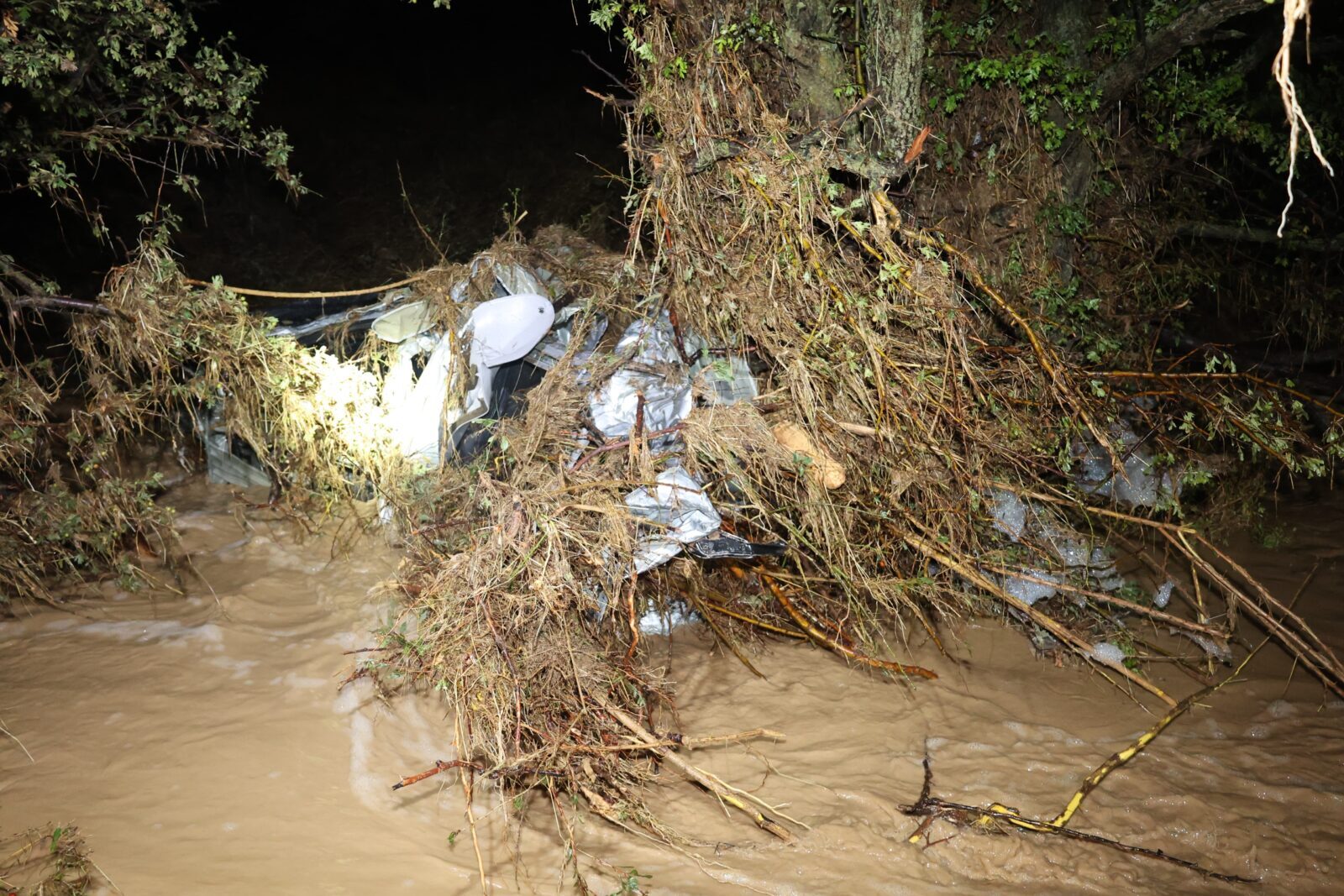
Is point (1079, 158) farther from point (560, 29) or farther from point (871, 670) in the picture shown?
point (560, 29)

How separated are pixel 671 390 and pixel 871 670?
5.29 ft

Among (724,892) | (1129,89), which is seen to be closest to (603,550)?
(724,892)

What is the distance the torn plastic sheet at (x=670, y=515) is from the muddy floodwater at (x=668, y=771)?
0.71 m

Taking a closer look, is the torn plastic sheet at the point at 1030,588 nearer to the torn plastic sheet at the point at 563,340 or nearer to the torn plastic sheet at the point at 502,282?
the torn plastic sheet at the point at 563,340

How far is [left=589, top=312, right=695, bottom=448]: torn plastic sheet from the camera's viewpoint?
4160 millimetres

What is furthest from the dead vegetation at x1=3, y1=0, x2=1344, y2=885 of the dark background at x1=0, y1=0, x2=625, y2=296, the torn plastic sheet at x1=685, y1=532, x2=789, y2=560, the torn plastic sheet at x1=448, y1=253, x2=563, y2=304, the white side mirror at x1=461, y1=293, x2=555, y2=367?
the dark background at x1=0, y1=0, x2=625, y2=296

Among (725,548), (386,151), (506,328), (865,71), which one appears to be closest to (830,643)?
(725,548)

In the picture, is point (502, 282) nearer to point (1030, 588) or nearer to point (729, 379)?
point (729, 379)

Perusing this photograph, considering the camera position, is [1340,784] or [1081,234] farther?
[1081,234]

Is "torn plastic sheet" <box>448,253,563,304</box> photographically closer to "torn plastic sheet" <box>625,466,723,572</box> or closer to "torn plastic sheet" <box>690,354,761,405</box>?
"torn plastic sheet" <box>690,354,761,405</box>

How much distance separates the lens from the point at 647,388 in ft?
13.9

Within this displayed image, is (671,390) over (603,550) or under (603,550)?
over

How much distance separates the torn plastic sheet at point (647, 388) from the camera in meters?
4.16

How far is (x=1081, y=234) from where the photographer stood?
17.5ft
